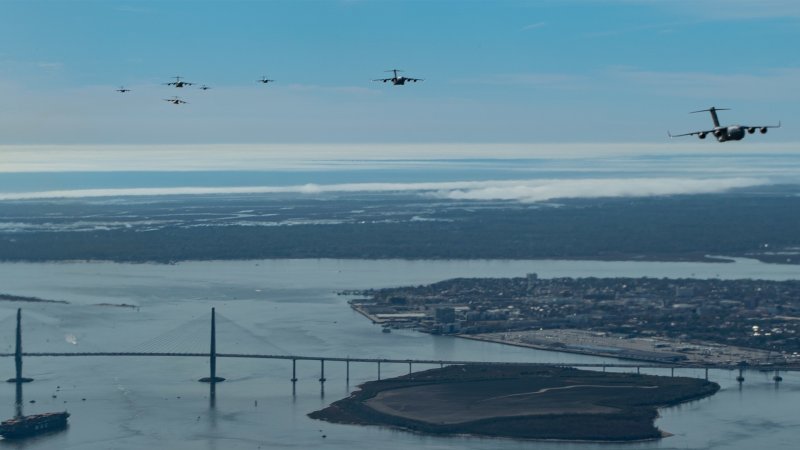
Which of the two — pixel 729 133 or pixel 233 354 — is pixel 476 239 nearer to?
pixel 233 354

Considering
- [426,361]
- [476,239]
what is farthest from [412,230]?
[426,361]

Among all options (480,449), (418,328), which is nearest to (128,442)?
(480,449)

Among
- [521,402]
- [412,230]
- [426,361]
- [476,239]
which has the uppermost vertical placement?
[412,230]

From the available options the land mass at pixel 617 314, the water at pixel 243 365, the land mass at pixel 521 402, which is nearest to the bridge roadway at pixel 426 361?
the water at pixel 243 365

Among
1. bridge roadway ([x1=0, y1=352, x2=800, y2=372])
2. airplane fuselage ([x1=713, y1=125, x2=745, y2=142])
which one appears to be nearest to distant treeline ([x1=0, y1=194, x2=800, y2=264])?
bridge roadway ([x1=0, y1=352, x2=800, y2=372])

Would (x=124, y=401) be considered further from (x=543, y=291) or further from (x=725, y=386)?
(x=543, y=291)

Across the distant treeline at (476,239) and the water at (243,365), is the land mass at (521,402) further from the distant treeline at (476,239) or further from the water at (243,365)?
the distant treeline at (476,239)

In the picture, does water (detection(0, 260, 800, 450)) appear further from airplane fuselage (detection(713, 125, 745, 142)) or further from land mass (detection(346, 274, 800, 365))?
airplane fuselage (detection(713, 125, 745, 142))
